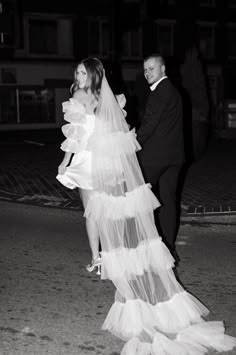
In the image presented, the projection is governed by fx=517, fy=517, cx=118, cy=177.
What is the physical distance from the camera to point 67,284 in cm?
470

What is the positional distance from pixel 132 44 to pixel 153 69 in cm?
2684

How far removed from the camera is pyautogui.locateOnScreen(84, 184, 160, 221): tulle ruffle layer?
373 centimetres

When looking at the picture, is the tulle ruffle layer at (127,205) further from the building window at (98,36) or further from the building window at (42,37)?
the building window at (98,36)

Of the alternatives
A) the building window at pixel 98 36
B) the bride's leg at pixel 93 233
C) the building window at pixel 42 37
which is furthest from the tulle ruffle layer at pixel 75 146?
the building window at pixel 98 36

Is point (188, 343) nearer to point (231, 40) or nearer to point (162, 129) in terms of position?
point (162, 129)

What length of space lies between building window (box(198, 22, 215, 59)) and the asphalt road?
2746cm

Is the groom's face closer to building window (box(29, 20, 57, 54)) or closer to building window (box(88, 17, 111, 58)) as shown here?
building window (box(29, 20, 57, 54))

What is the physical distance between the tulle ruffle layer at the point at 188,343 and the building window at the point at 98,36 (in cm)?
2722

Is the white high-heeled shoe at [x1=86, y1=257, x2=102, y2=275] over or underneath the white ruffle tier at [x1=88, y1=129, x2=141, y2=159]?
underneath

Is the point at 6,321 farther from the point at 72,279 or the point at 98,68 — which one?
the point at 98,68

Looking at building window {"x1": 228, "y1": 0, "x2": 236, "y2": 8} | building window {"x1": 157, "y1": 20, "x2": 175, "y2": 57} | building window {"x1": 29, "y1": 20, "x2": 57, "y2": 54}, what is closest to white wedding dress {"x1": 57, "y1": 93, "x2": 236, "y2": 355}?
building window {"x1": 29, "y1": 20, "x2": 57, "y2": 54}

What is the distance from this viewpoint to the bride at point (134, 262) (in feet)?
11.2

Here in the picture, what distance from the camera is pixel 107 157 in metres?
3.92

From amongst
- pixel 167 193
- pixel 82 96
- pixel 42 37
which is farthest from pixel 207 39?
pixel 82 96
